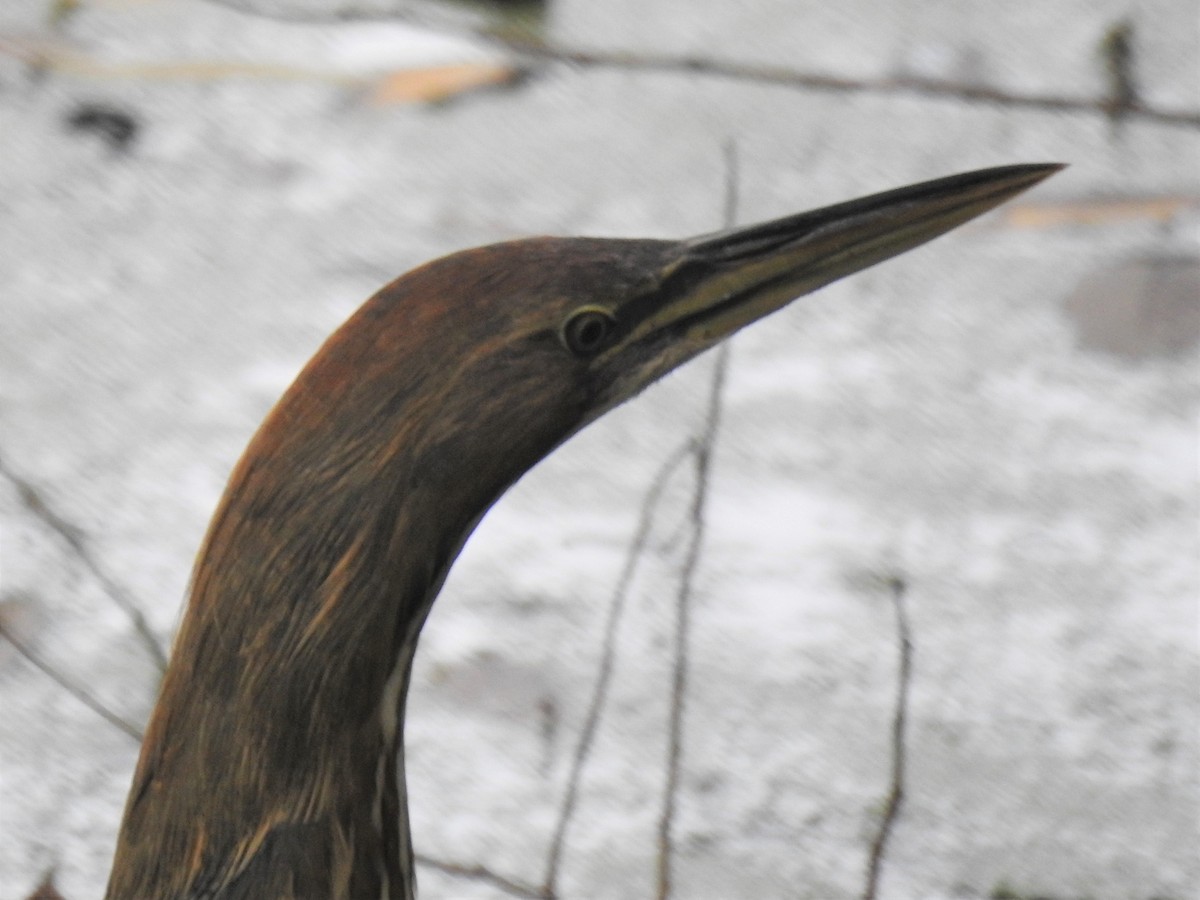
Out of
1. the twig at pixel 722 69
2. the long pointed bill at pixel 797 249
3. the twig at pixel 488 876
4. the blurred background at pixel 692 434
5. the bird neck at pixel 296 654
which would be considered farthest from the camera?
the twig at pixel 722 69

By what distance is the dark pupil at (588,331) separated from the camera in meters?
1.10

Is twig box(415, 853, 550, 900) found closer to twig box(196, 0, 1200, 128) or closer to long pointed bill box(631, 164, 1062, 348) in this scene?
long pointed bill box(631, 164, 1062, 348)

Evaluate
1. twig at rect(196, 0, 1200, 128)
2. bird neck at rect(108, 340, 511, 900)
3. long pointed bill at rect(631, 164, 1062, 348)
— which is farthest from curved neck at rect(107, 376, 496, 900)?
twig at rect(196, 0, 1200, 128)

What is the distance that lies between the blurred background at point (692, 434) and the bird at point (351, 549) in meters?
0.27

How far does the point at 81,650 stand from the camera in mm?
1744

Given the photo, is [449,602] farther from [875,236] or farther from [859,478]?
[875,236]

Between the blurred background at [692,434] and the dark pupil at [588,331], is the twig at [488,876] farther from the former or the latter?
the dark pupil at [588,331]

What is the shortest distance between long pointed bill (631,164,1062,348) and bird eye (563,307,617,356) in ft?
0.10

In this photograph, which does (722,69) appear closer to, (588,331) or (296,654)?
(588,331)

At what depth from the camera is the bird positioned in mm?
1016

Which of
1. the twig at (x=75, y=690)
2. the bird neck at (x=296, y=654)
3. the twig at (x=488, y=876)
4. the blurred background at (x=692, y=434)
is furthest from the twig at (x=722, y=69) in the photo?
the bird neck at (x=296, y=654)

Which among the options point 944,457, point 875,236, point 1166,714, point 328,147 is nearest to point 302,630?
point 875,236

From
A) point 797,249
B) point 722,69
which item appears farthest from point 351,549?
point 722,69

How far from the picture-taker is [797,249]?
1.21 m
